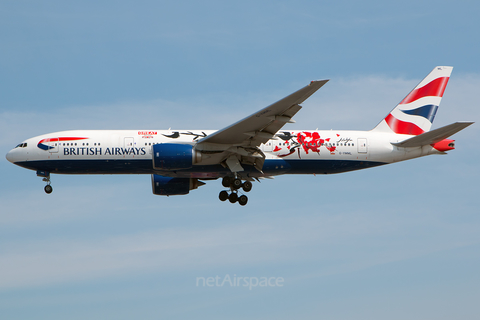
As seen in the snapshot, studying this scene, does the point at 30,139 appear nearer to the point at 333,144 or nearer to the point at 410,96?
the point at 333,144

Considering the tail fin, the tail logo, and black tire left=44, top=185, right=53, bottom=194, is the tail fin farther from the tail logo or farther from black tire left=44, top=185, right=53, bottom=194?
black tire left=44, top=185, right=53, bottom=194

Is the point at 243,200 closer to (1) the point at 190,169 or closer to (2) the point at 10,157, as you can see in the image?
(1) the point at 190,169

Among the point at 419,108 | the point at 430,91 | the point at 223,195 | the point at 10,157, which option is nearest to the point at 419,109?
the point at 419,108

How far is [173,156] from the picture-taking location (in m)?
29.3

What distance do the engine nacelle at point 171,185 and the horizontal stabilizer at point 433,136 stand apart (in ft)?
40.8

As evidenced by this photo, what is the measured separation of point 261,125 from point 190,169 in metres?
5.09

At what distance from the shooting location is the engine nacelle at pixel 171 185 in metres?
35.1

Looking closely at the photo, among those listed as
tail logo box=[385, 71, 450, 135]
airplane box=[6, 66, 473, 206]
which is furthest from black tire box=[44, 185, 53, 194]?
tail logo box=[385, 71, 450, 135]

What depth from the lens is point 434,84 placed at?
3688cm

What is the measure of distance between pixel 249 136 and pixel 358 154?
7.17 meters

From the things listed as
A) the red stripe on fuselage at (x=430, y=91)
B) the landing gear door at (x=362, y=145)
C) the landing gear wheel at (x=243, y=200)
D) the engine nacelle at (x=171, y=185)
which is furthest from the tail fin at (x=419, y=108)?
the engine nacelle at (x=171, y=185)

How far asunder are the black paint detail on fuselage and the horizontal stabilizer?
2.37 meters

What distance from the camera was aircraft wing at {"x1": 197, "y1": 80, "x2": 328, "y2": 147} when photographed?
25438mm

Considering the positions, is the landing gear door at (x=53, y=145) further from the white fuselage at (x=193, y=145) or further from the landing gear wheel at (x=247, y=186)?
the landing gear wheel at (x=247, y=186)
